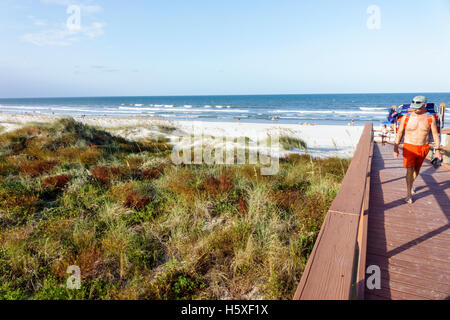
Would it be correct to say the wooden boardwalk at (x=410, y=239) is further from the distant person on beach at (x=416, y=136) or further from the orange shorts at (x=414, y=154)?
the orange shorts at (x=414, y=154)

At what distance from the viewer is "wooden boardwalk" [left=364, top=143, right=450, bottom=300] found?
2328 millimetres

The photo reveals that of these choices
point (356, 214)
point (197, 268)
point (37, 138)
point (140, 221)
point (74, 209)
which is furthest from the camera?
point (37, 138)

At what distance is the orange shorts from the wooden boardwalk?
0.67 m

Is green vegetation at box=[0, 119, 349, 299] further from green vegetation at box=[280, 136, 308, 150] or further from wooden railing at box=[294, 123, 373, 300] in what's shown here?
green vegetation at box=[280, 136, 308, 150]

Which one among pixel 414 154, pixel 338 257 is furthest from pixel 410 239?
pixel 338 257

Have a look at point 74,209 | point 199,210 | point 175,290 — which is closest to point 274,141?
point 199,210

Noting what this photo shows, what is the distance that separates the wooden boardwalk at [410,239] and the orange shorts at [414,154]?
2.18ft

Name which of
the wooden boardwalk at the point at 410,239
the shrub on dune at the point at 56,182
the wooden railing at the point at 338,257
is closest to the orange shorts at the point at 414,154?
the wooden boardwalk at the point at 410,239

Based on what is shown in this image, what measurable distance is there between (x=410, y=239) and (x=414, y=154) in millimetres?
1672

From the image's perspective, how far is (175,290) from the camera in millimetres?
2723

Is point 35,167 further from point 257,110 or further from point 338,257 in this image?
point 257,110

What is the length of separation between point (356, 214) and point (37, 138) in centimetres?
1226

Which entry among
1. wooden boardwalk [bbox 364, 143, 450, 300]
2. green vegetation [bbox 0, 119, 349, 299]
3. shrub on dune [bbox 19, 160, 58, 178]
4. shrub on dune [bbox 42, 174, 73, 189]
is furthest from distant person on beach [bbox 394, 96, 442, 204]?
shrub on dune [bbox 19, 160, 58, 178]
